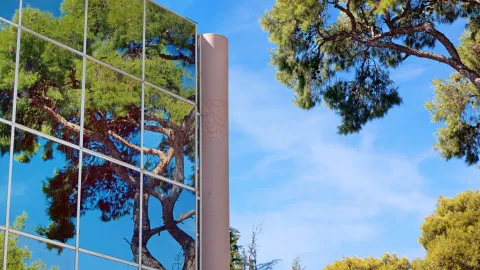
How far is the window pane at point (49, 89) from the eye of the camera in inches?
420

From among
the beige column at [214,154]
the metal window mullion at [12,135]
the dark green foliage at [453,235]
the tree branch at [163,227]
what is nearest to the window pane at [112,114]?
the tree branch at [163,227]

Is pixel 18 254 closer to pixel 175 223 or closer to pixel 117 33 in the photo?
pixel 175 223

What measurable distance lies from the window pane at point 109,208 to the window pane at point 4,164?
131 centimetres

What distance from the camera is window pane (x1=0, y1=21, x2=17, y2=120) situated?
10375mm

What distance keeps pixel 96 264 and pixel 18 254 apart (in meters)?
1.39

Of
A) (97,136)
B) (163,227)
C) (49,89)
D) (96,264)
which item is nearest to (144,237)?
(163,227)

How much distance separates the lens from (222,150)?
1402 cm

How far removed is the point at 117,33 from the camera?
12586 mm

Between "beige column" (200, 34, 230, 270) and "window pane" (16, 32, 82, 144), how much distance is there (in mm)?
2958

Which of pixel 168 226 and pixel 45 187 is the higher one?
pixel 168 226

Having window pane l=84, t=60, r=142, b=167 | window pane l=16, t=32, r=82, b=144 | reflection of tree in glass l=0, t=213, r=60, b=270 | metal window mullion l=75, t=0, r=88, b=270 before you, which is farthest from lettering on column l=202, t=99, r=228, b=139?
reflection of tree in glass l=0, t=213, r=60, b=270

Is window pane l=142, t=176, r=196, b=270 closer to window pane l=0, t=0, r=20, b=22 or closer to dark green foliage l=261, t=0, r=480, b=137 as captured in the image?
window pane l=0, t=0, r=20, b=22

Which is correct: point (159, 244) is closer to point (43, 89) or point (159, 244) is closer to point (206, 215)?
point (206, 215)

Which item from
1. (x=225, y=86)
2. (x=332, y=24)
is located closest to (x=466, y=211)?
(x=332, y=24)
